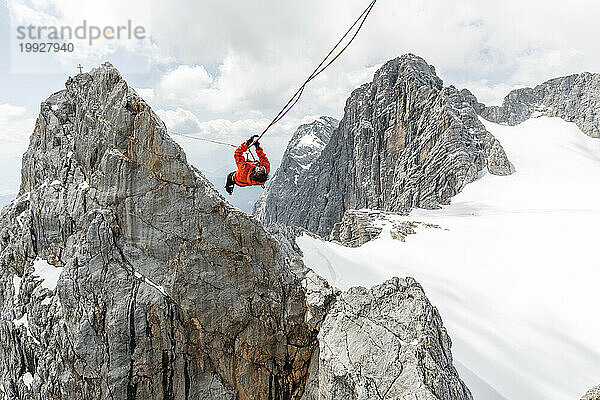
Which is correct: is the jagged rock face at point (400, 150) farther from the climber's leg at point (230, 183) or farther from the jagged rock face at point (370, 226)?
the climber's leg at point (230, 183)

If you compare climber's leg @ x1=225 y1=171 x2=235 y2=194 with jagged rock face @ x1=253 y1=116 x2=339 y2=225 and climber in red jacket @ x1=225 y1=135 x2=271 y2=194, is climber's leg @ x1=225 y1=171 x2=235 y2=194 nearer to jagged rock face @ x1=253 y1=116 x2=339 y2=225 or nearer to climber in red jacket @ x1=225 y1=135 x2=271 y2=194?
climber in red jacket @ x1=225 y1=135 x2=271 y2=194

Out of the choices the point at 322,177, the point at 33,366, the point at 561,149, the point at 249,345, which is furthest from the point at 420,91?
the point at 33,366

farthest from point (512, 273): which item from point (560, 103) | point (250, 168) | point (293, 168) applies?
point (293, 168)

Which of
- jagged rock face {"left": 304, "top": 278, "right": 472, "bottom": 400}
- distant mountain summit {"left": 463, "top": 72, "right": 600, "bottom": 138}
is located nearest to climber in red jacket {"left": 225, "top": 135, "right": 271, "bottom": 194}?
jagged rock face {"left": 304, "top": 278, "right": 472, "bottom": 400}

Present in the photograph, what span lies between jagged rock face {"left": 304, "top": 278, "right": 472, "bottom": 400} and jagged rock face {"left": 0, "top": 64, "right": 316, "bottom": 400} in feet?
8.44

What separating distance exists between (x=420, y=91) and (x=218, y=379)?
60696 mm

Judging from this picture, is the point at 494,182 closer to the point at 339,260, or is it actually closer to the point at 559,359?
the point at 339,260

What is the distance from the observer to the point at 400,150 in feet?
219

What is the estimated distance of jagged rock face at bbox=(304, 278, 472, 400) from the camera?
952 cm

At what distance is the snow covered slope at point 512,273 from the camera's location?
1666 cm

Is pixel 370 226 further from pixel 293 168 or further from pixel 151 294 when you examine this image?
pixel 293 168

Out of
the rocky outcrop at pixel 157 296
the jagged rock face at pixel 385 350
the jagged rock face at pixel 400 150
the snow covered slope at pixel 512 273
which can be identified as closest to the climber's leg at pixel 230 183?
the rocky outcrop at pixel 157 296

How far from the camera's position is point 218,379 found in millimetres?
13438

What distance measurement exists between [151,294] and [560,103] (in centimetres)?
9843
